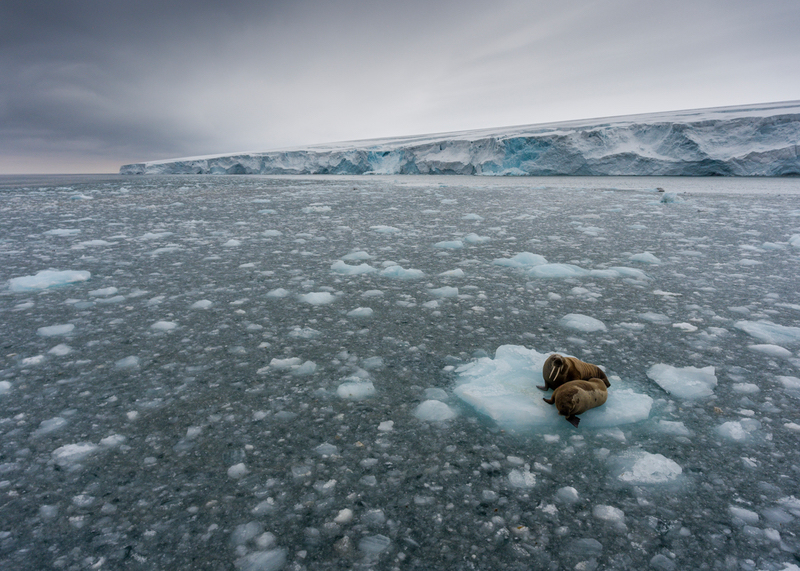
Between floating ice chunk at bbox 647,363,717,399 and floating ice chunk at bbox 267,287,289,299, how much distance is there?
175cm

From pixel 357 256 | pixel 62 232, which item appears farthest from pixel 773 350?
pixel 62 232

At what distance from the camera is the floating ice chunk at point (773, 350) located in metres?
1.51

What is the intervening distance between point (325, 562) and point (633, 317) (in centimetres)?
170

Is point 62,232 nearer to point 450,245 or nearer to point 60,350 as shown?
point 60,350

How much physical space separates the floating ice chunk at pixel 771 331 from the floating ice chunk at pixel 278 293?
2.17m

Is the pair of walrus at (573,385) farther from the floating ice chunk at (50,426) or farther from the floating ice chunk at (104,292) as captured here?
the floating ice chunk at (104,292)

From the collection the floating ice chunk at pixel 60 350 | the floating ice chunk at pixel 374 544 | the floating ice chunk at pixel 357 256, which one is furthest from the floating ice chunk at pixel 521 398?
the floating ice chunk at pixel 357 256

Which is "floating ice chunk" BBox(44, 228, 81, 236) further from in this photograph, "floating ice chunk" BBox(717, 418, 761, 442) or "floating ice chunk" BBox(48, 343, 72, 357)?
"floating ice chunk" BBox(717, 418, 761, 442)

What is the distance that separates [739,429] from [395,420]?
0.96 meters

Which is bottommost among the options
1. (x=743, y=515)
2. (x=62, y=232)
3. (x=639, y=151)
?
(x=743, y=515)

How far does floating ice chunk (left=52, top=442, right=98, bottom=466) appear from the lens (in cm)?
102

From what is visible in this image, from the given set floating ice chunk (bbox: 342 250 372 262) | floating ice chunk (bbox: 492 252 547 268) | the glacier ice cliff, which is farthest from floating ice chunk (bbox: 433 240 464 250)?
the glacier ice cliff

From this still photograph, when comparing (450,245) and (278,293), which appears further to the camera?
(450,245)

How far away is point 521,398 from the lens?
1259 mm
